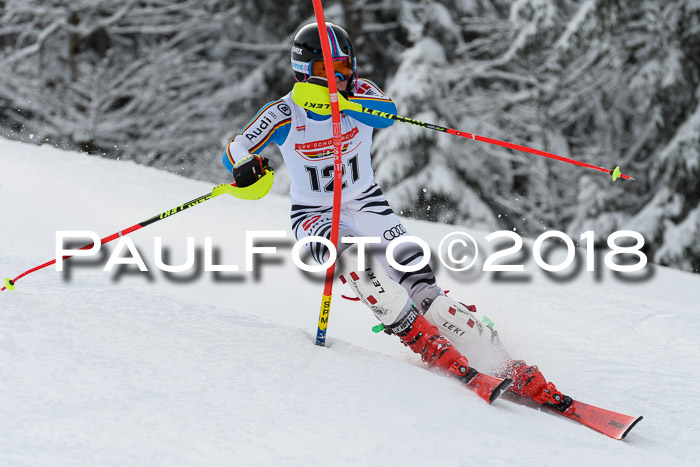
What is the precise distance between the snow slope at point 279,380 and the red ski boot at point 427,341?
14 cm

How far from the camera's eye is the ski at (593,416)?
114 inches

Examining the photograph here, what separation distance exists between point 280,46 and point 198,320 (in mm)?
13897

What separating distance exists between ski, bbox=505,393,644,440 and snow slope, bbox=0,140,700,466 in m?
0.07

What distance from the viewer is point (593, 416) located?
9.96 ft

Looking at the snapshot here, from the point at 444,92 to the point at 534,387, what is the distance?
9291mm

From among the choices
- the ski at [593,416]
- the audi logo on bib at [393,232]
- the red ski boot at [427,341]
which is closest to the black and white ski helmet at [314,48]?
the audi logo on bib at [393,232]

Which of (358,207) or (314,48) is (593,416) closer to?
(358,207)

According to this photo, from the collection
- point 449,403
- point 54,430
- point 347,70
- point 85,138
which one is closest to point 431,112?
point 85,138

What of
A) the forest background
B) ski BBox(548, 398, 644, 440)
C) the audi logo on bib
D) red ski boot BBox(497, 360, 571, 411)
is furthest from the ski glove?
the forest background

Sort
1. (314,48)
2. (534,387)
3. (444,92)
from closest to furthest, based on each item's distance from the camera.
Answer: (534,387) < (314,48) < (444,92)

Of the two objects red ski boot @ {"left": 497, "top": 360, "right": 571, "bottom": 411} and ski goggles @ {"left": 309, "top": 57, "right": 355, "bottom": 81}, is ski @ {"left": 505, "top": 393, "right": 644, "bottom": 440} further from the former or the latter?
ski goggles @ {"left": 309, "top": 57, "right": 355, "bottom": 81}

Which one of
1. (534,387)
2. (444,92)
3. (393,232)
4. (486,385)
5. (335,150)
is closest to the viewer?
(486,385)

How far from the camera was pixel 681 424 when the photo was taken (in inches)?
124

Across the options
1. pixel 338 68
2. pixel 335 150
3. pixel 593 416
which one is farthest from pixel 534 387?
pixel 338 68
